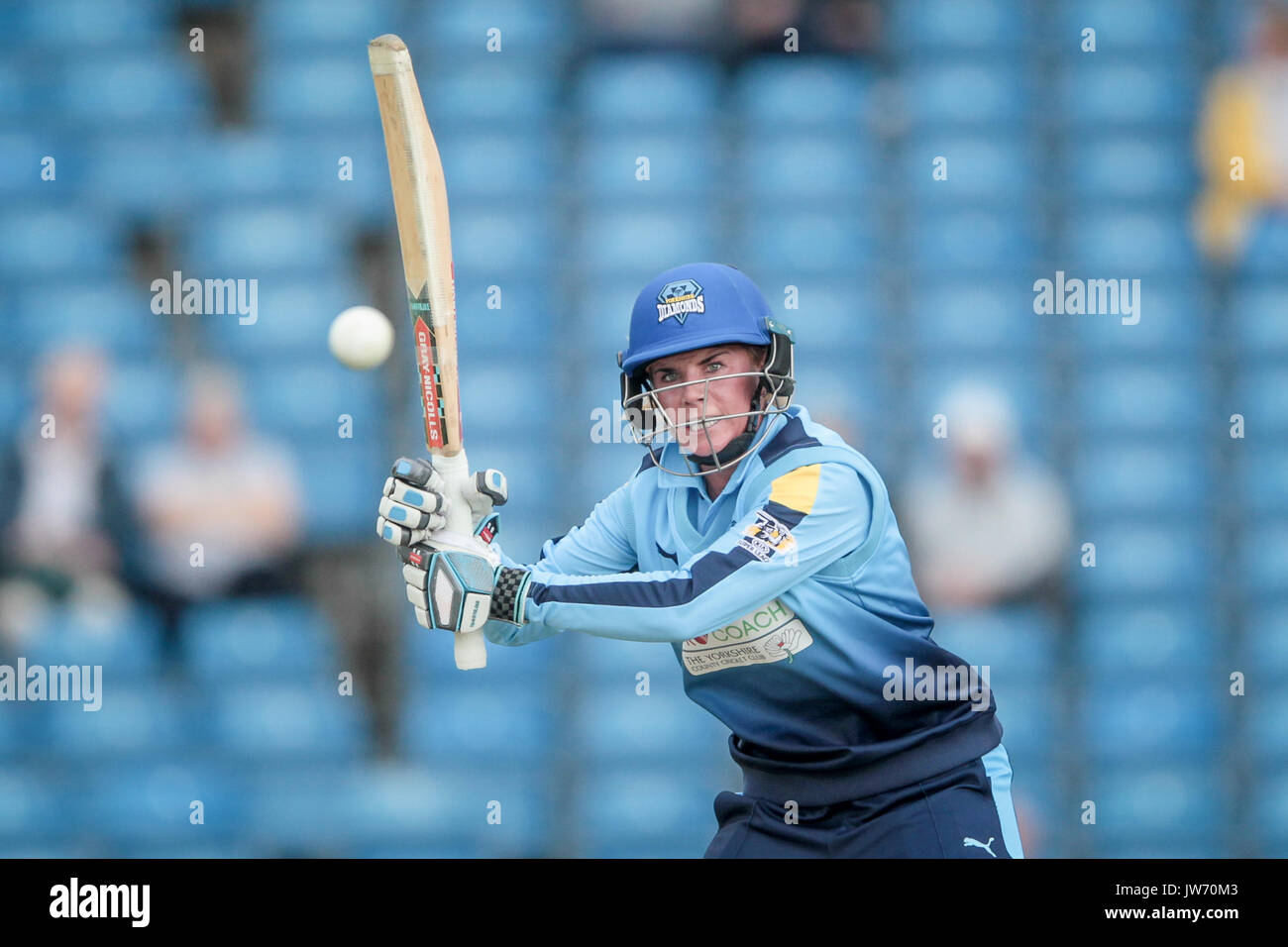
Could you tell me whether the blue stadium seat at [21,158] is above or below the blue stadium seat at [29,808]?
above

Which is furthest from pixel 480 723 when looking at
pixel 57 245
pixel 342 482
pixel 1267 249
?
pixel 1267 249

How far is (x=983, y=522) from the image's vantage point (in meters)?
4.81

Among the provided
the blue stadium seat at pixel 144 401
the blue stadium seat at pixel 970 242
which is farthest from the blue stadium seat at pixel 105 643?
the blue stadium seat at pixel 970 242

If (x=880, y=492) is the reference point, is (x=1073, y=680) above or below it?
below

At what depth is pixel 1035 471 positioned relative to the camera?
16.5ft

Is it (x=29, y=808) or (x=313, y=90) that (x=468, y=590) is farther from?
(x=313, y=90)

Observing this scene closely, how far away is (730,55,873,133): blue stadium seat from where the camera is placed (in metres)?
5.48

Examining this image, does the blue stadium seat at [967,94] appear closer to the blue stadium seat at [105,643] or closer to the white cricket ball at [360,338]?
the white cricket ball at [360,338]

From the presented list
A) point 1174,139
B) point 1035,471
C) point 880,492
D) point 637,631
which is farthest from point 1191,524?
point 637,631

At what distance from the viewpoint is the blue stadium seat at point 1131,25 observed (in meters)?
5.60

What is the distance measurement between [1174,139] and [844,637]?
3765mm

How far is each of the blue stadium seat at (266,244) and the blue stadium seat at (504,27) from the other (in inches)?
31.1

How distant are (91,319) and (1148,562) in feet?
13.3
